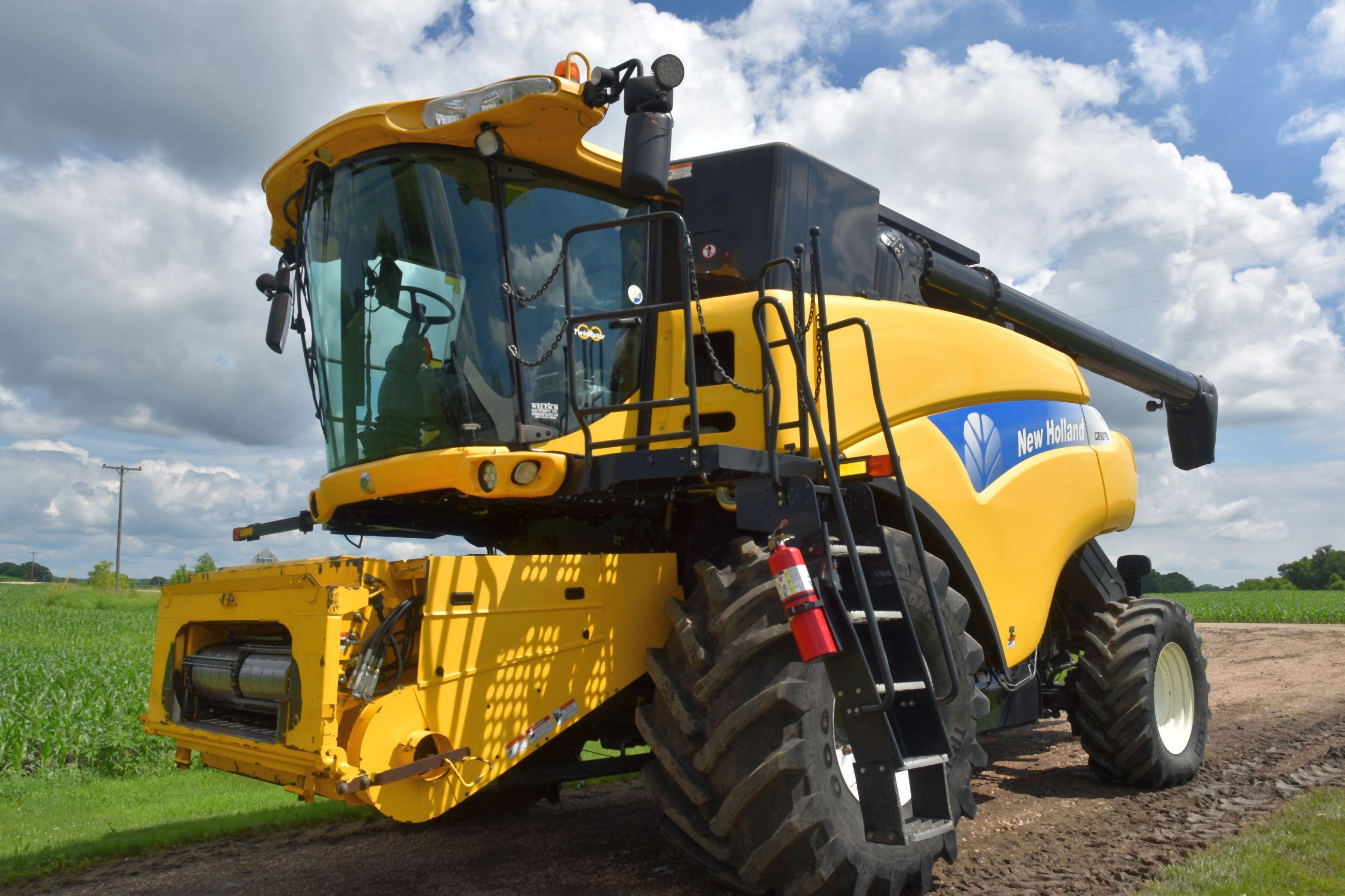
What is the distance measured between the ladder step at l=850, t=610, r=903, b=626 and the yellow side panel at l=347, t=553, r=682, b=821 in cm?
87

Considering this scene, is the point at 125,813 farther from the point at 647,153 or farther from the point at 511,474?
the point at 647,153

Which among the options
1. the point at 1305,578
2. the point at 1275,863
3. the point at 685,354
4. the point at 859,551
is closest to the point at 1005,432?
the point at 859,551

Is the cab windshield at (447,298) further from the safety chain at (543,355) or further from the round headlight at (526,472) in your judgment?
the round headlight at (526,472)

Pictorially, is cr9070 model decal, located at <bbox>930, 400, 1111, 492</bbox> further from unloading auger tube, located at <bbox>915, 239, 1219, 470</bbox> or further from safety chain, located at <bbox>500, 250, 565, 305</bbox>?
safety chain, located at <bbox>500, 250, 565, 305</bbox>

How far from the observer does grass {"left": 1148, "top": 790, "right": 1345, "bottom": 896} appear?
403cm

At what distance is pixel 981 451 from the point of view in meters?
5.55

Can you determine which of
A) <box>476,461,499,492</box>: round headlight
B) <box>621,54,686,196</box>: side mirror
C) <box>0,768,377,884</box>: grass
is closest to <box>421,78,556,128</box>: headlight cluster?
<box>621,54,686,196</box>: side mirror

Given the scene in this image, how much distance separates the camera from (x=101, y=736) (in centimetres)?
902

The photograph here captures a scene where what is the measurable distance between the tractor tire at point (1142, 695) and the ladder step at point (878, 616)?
3049 mm

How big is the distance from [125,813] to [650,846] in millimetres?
3895

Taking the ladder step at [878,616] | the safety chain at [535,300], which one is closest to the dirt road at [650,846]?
the ladder step at [878,616]

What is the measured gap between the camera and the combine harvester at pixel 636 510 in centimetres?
351

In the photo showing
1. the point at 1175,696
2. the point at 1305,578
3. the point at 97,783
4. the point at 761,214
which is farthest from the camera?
the point at 1305,578

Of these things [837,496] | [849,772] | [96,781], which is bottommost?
[96,781]
